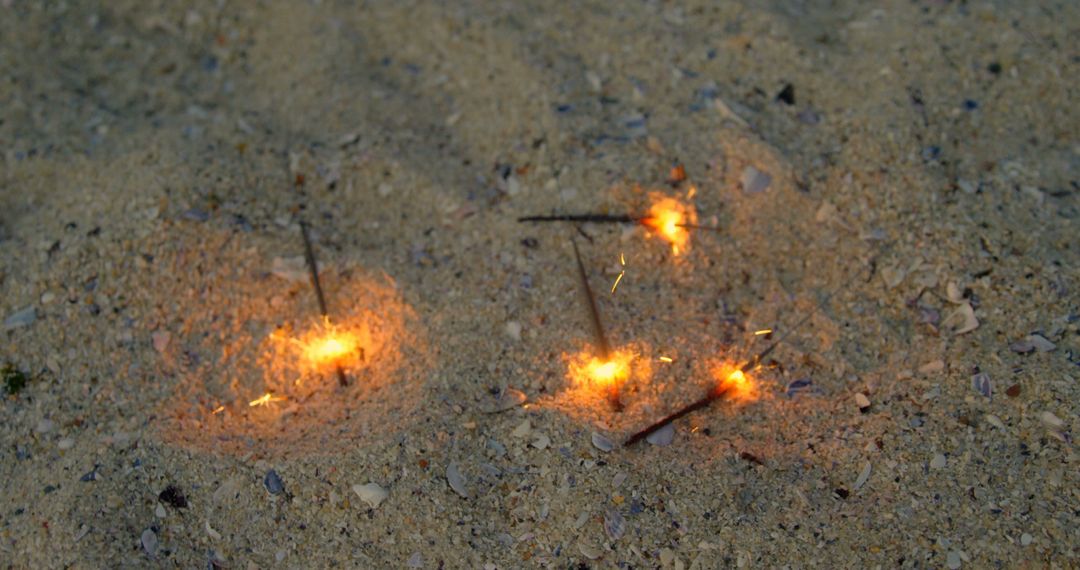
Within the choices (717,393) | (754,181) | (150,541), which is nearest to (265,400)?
(150,541)

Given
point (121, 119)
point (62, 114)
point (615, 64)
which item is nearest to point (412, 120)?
point (615, 64)

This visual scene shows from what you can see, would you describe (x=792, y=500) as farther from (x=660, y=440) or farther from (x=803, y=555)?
(x=660, y=440)

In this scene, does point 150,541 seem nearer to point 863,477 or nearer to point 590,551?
point 590,551

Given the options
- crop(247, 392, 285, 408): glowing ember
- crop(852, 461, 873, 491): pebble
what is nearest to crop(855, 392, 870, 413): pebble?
crop(852, 461, 873, 491): pebble

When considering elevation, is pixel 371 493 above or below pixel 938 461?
below

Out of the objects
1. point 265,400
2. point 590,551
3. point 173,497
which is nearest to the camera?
point 590,551

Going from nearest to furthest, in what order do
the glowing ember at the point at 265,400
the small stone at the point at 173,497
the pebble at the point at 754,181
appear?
the small stone at the point at 173,497
the glowing ember at the point at 265,400
the pebble at the point at 754,181

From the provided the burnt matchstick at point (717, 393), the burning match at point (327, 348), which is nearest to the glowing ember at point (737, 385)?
the burnt matchstick at point (717, 393)

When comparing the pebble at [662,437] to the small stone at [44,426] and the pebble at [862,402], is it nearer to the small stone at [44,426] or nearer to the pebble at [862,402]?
the pebble at [862,402]
